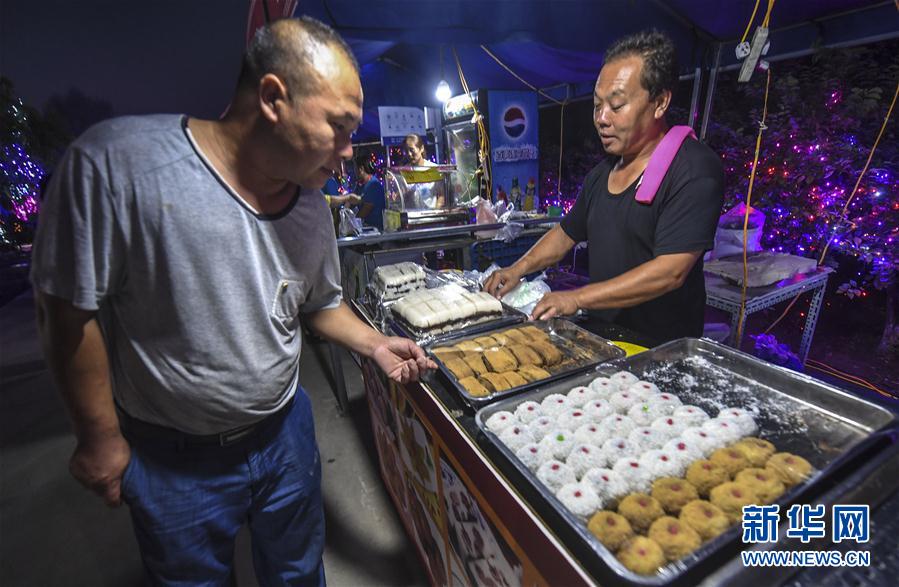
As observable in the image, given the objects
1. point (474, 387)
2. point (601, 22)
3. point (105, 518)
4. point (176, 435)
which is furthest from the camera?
point (601, 22)

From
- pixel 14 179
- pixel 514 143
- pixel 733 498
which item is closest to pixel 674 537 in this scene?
pixel 733 498

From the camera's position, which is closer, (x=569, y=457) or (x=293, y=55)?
(x=293, y=55)

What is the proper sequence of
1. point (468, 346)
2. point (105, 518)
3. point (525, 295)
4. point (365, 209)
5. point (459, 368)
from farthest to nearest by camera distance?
point (365, 209) → point (105, 518) → point (525, 295) → point (468, 346) → point (459, 368)

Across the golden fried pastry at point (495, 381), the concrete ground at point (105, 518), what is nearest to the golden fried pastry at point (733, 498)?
the golden fried pastry at point (495, 381)

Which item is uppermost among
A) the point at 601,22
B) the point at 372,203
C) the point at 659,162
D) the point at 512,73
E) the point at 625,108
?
the point at 512,73

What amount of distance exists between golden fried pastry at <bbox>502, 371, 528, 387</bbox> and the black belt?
97 cm

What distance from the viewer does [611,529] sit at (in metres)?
0.92

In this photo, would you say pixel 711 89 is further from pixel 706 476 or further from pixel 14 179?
pixel 14 179

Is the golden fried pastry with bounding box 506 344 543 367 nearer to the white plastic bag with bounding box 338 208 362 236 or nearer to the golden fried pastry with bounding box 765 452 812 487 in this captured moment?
the golden fried pastry with bounding box 765 452 812 487

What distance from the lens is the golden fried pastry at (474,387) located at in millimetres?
1445

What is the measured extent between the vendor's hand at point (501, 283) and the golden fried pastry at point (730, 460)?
146 cm

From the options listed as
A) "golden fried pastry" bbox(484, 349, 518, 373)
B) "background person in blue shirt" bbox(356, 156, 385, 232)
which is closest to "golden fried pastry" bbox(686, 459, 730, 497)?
"golden fried pastry" bbox(484, 349, 518, 373)

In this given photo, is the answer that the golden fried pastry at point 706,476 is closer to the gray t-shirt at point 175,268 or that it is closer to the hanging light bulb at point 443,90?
the gray t-shirt at point 175,268

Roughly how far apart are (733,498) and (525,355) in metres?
0.87
